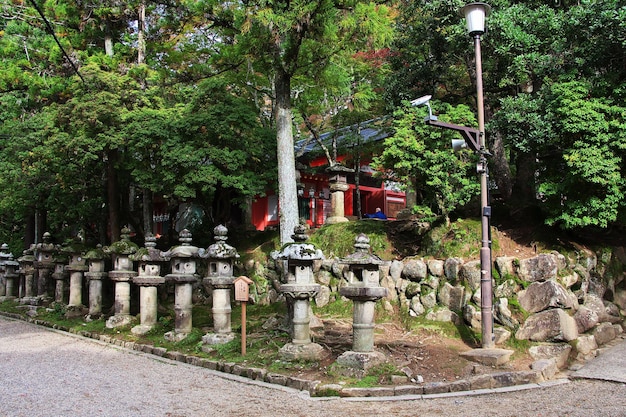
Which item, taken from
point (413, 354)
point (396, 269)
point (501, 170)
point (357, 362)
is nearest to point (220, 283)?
point (357, 362)

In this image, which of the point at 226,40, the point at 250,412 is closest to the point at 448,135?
the point at 250,412

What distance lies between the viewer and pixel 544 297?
10.2m

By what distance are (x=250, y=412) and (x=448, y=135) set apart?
8.14 meters

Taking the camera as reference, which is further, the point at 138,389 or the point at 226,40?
the point at 226,40

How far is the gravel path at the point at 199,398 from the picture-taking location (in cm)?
647

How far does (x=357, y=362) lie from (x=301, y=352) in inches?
44.9

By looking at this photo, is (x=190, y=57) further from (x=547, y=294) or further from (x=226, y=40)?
(x=547, y=294)

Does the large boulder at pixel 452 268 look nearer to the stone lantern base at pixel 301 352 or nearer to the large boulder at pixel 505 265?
the large boulder at pixel 505 265

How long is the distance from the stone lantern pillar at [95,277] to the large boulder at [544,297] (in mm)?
10897

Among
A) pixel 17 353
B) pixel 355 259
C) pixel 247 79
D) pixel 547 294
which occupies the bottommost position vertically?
pixel 17 353

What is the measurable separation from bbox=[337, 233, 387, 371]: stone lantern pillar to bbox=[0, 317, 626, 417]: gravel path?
991mm

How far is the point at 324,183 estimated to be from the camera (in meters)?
24.6

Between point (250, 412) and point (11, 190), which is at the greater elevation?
point (11, 190)

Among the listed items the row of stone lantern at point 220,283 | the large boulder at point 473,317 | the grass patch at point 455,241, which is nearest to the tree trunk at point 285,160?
the row of stone lantern at point 220,283
